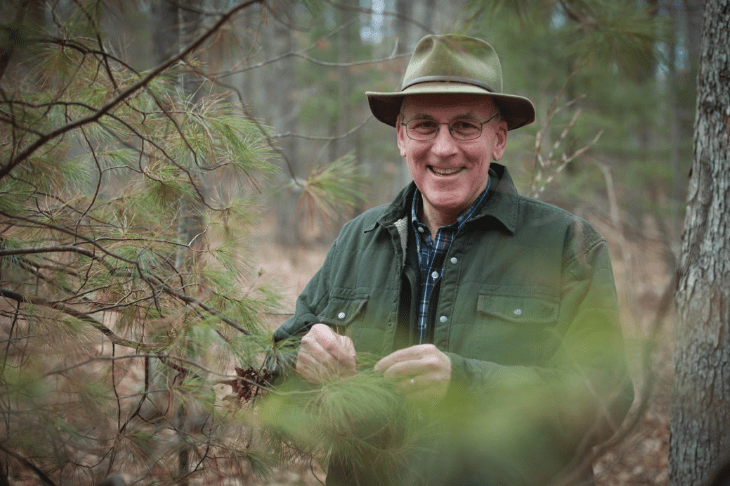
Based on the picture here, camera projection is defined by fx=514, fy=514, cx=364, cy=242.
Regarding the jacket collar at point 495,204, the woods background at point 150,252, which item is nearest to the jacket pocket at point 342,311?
the woods background at point 150,252

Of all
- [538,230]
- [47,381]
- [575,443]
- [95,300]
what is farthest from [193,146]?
[575,443]

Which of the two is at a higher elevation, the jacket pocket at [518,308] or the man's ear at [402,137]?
the man's ear at [402,137]

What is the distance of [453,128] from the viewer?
6.95 feet

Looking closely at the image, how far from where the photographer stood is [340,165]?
8.10ft

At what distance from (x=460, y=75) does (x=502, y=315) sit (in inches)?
37.6

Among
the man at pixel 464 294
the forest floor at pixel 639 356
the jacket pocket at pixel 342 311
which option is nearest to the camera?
the forest floor at pixel 639 356

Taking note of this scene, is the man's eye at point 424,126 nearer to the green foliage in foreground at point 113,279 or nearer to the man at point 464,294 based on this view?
the man at point 464,294

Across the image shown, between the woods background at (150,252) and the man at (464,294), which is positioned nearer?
the woods background at (150,252)

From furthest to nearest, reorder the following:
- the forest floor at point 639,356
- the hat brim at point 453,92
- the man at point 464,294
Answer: the hat brim at point 453,92
the man at point 464,294
the forest floor at point 639,356

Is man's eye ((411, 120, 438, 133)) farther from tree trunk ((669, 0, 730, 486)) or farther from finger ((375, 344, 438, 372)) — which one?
tree trunk ((669, 0, 730, 486))

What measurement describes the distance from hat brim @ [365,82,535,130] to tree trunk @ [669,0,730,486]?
789 mm

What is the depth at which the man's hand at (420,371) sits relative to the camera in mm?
1454

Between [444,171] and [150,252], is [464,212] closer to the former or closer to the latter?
[444,171]

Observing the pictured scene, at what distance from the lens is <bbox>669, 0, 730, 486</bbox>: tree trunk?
86.2 inches
